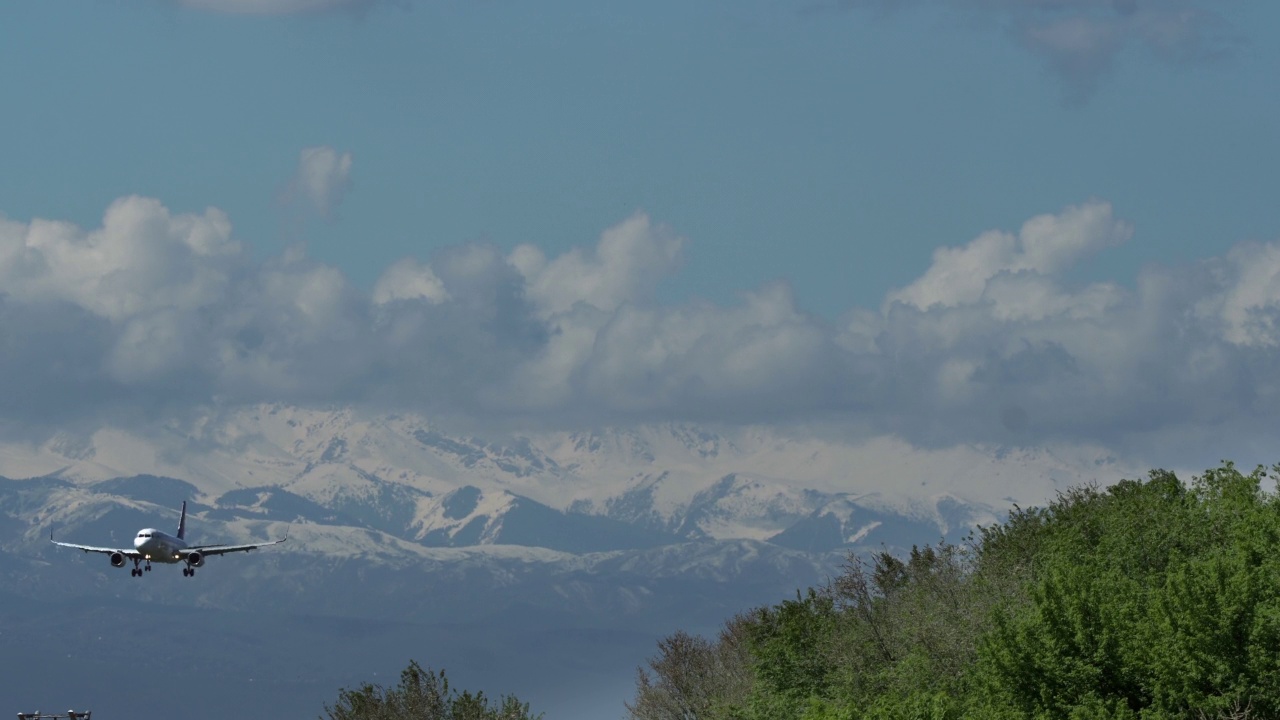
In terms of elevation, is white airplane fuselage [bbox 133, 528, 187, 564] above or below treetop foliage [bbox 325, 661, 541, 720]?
above

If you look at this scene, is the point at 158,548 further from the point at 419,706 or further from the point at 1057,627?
the point at 1057,627

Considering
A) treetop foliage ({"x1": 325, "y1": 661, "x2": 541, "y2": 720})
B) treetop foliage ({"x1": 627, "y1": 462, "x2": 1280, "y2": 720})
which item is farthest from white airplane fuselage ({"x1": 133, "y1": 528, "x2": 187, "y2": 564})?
treetop foliage ({"x1": 627, "y1": 462, "x2": 1280, "y2": 720})

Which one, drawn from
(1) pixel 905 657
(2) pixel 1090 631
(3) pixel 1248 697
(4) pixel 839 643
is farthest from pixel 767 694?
(3) pixel 1248 697

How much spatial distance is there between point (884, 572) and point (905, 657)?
56.0 meters

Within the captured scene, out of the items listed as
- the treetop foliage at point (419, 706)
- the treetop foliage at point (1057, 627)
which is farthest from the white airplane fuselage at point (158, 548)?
the treetop foliage at point (1057, 627)

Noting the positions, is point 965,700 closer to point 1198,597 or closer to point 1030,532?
point 1198,597

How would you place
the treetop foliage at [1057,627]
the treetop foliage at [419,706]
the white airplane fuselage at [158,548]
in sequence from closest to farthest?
the treetop foliage at [1057,627] < the treetop foliage at [419,706] < the white airplane fuselage at [158,548]

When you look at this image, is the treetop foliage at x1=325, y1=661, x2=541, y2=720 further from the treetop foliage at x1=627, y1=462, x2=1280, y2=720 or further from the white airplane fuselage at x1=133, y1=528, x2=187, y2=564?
the white airplane fuselage at x1=133, y1=528, x2=187, y2=564

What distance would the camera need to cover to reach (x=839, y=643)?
159000mm

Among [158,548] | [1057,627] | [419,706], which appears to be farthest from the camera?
[158,548]

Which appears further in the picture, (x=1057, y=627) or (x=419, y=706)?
(x=419, y=706)

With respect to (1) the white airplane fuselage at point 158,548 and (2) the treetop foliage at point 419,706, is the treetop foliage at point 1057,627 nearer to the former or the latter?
(2) the treetop foliage at point 419,706

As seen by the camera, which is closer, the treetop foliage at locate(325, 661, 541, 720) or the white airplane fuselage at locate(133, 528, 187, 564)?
the treetop foliage at locate(325, 661, 541, 720)

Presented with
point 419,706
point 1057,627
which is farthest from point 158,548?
point 1057,627
